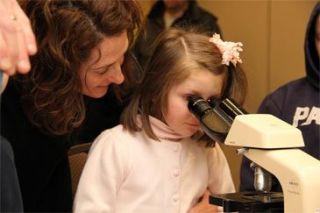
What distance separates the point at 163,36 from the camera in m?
1.52

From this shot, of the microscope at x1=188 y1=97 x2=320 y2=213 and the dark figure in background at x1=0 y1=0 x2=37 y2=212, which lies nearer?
the dark figure in background at x1=0 y1=0 x2=37 y2=212

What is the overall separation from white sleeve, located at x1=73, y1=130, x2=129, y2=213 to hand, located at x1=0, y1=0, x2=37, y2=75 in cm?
64

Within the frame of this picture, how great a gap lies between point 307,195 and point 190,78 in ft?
1.82

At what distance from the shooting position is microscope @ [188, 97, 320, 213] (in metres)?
0.90

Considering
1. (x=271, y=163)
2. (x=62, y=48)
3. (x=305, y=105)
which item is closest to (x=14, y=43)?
(x=271, y=163)

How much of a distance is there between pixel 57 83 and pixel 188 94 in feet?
1.08

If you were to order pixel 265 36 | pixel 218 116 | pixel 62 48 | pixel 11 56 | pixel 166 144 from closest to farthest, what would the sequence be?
pixel 11 56 < pixel 218 116 < pixel 62 48 < pixel 166 144 < pixel 265 36

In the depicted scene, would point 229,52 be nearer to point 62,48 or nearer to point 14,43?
point 62,48

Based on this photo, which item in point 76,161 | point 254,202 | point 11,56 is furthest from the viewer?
point 76,161

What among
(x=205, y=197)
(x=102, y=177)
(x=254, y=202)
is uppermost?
(x=254, y=202)

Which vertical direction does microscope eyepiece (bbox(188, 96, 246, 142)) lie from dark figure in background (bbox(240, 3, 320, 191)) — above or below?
above

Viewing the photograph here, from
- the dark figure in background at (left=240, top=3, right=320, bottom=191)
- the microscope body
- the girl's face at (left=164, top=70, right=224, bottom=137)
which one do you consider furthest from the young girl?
the microscope body

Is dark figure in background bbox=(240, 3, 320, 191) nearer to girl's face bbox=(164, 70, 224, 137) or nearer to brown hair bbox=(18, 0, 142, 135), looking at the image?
girl's face bbox=(164, 70, 224, 137)

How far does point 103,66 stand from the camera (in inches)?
53.7
